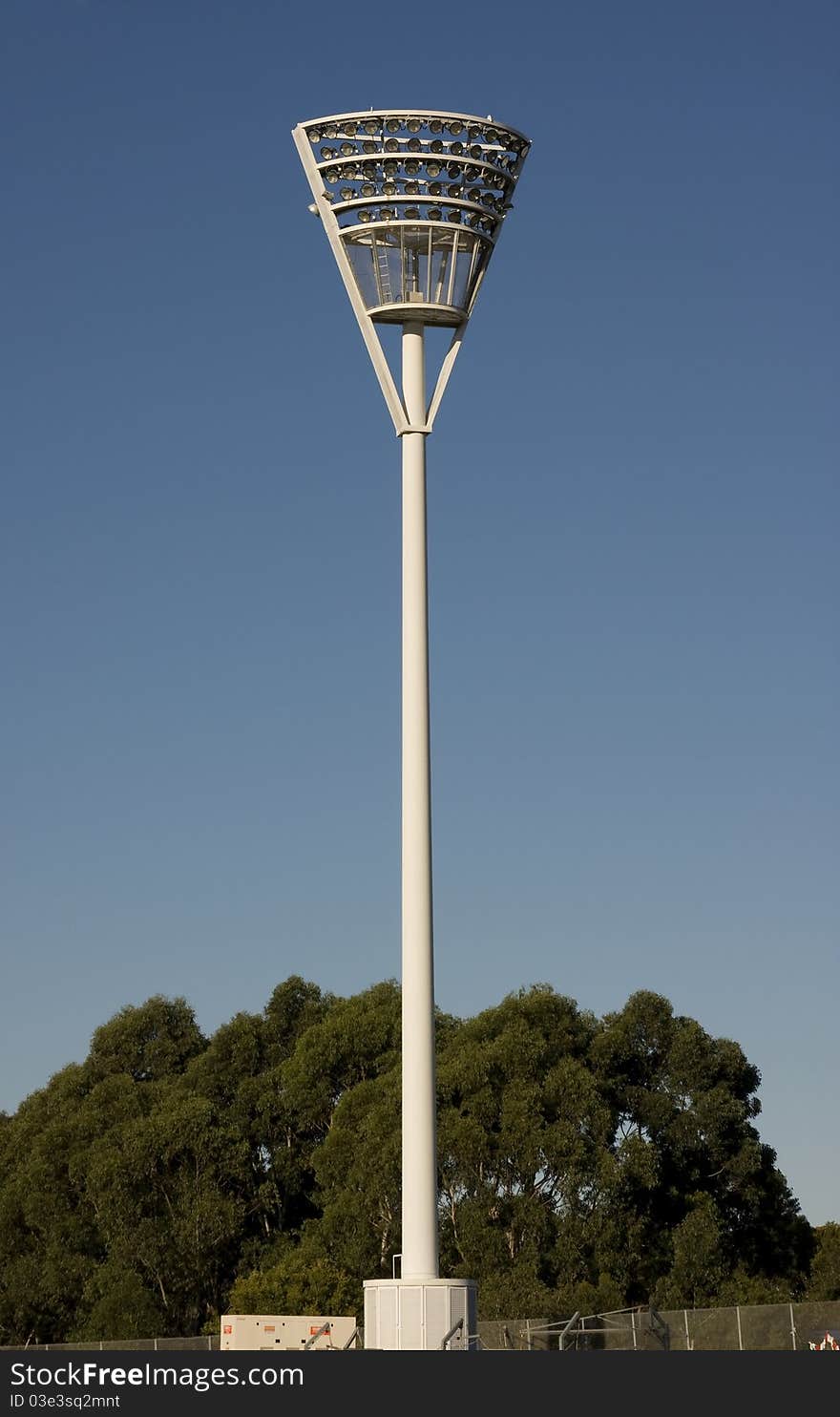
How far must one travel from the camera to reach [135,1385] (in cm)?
2667

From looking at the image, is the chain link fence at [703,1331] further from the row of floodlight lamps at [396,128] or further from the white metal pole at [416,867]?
the row of floodlight lamps at [396,128]

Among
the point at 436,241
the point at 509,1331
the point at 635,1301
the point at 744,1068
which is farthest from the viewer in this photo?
the point at 744,1068

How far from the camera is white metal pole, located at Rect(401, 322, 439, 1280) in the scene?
120 feet

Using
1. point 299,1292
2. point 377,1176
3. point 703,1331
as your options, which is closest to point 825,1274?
point 377,1176

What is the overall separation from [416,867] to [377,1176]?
1479 inches

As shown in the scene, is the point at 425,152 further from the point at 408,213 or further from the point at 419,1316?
the point at 419,1316

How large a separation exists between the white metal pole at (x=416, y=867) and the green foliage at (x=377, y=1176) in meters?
30.7


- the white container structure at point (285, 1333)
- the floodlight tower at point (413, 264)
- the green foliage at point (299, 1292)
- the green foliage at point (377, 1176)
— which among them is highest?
the floodlight tower at point (413, 264)

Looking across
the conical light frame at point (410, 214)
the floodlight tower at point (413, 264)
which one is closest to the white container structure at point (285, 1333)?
the floodlight tower at point (413, 264)

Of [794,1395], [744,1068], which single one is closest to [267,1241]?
[744,1068]

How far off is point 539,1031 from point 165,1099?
20556 millimetres

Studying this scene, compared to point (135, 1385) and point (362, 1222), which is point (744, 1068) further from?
point (135, 1385)

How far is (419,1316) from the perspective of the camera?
3500cm

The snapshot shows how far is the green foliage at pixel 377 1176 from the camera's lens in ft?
228
